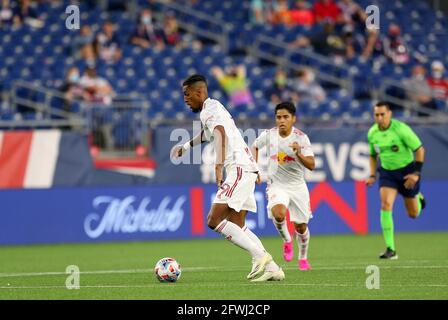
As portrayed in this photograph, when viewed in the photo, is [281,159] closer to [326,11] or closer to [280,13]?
[280,13]

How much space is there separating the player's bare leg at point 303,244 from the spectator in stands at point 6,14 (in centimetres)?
1467

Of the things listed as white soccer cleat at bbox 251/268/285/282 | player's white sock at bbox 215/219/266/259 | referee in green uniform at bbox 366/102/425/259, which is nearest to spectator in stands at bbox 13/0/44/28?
referee in green uniform at bbox 366/102/425/259

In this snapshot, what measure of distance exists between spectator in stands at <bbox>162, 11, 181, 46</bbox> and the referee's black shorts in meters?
12.1

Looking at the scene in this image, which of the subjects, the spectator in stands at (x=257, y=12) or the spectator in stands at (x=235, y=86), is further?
the spectator in stands at (x=257, y=12)

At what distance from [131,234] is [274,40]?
30.8ft

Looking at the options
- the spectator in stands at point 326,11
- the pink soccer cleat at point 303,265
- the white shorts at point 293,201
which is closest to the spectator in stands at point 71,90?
the spectator in stands at point 326,11

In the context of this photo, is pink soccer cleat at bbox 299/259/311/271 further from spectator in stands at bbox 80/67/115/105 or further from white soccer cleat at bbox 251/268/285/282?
spectator in stands at bbox 80/67/115/105

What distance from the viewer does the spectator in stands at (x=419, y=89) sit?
93.9 feet

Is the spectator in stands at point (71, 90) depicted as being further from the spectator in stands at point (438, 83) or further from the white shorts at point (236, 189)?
the white shorts at point (236, 189)

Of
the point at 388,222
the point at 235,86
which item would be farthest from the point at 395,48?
the point at 388,222

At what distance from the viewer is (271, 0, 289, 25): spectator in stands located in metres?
30.8

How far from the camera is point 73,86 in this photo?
24.8 metres
